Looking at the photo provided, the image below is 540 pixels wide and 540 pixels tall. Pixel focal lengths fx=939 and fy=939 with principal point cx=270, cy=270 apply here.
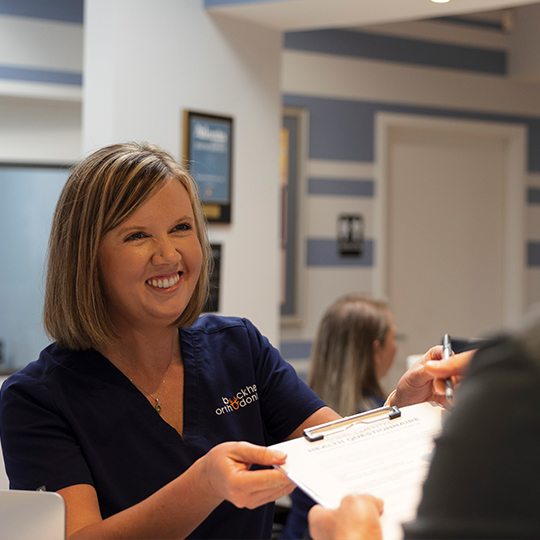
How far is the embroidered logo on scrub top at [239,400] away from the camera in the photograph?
1.73 metres

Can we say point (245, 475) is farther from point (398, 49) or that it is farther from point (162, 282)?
point (398, 49)

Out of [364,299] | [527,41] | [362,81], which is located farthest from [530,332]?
[527,41]

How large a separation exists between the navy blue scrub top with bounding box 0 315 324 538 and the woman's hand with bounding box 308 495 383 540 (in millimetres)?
595

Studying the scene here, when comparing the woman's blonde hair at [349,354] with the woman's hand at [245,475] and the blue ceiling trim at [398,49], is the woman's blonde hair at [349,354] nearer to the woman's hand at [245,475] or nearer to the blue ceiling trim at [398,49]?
the woman's hand at [245,475]

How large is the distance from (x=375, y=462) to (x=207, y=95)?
2946mm

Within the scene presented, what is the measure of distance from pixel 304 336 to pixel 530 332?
15.4 ft

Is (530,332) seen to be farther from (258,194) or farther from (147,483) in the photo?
(258,194)

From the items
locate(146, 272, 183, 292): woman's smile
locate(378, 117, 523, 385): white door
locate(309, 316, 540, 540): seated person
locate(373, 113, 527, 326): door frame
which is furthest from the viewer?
locate(373, 113, 527, 326): door frame

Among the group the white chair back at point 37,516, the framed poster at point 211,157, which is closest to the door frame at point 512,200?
the framed poster at point 211,157

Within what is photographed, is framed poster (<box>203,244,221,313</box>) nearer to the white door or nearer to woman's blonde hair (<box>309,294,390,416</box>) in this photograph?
woman's blonde hair (<box>309,294,390,416</box>)

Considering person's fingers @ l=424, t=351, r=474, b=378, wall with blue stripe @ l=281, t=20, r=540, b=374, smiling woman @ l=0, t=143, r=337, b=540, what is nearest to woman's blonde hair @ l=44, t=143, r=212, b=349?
smiling woman @ l=0, t=143, r=337, b=540

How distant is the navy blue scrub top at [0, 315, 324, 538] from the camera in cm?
154

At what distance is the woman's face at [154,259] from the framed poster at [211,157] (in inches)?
87.6

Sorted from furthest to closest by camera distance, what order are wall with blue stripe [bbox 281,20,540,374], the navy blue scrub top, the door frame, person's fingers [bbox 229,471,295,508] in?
the door frame
wall with blue stripe [bbox 281,20,540,374]
the navy blue scrub top
person's fingers [bbox 229,471,295,508]
